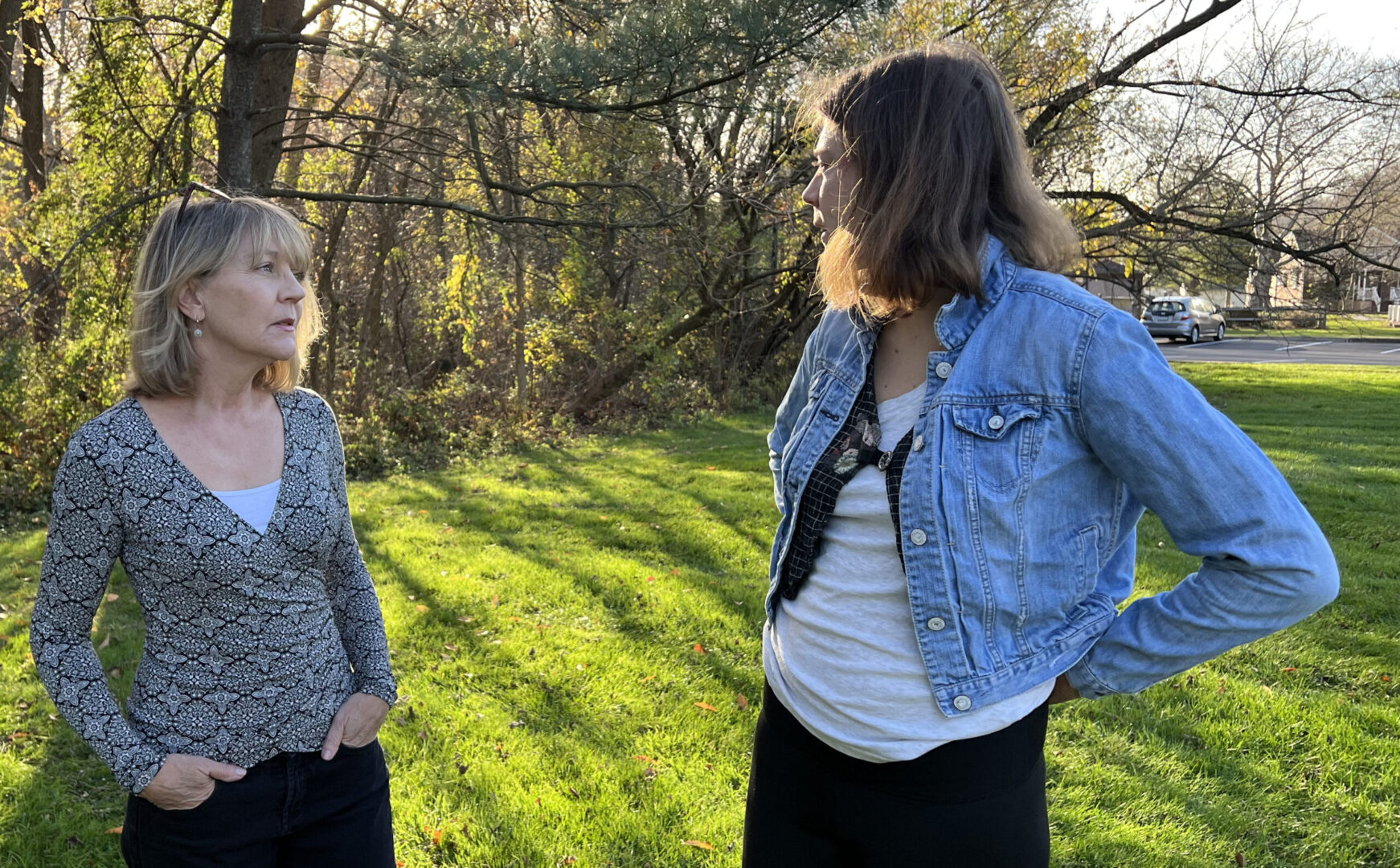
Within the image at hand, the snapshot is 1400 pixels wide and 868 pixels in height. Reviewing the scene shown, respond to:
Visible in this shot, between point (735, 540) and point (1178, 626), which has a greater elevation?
point (1178, 626)

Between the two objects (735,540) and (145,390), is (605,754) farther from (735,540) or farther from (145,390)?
(735,540)

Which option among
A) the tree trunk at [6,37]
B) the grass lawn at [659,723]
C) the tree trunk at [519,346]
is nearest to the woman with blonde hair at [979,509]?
the grass lawn at [659,723]

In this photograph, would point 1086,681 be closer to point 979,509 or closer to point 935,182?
point 979,509

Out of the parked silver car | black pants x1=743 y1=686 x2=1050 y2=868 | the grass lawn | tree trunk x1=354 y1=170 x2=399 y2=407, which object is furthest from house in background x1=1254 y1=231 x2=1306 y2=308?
the parked silver car

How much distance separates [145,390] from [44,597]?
0.40 m

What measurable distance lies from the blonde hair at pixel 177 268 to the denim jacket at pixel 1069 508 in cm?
131

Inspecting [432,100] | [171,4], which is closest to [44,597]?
[432,100]

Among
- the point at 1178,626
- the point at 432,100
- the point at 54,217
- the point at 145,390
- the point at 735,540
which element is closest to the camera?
the point at 1178,626

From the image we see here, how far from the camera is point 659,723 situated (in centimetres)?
364

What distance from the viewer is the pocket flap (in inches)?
52.1

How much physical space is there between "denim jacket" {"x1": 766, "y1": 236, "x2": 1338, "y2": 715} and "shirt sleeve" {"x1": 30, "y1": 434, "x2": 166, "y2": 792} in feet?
4.43

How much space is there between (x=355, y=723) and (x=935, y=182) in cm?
148

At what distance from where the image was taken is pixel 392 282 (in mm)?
13453

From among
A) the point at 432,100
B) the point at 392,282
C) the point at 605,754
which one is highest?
the point at 432,100
